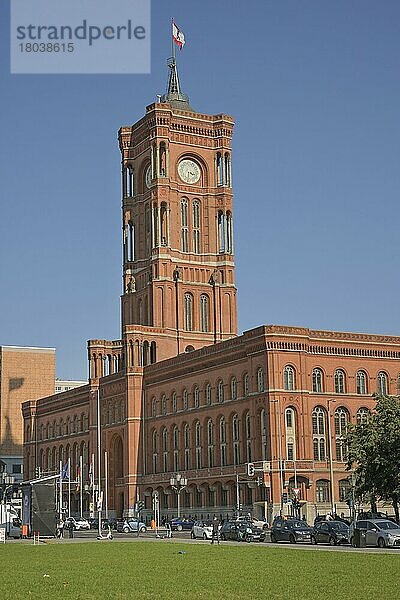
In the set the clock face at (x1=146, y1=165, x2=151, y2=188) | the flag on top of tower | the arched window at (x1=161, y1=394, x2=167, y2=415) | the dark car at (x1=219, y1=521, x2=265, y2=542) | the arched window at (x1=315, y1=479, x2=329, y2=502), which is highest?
the flag on top of tower

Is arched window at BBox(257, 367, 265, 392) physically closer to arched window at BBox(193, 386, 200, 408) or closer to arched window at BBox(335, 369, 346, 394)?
arched window at BBox(335, 369, 346, 394)

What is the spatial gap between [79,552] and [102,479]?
83810 millimetres

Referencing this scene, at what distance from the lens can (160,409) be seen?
127 m

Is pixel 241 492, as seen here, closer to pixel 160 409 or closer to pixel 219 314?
pixel 160 409

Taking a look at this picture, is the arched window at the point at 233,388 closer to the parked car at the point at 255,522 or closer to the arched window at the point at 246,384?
the arched window at the point at 246,384

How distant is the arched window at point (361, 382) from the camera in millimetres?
109625

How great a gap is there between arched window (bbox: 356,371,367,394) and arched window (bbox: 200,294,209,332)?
34.0 m

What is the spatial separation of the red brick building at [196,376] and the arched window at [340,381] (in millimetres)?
140

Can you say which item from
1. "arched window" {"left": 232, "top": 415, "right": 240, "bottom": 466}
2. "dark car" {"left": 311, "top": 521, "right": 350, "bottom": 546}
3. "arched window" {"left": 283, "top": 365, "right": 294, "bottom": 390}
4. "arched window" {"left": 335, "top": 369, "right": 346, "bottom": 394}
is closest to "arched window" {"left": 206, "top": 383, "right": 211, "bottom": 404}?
"arched window" {"left": 232, "top": 415, "right": 240, "bottom": 466}

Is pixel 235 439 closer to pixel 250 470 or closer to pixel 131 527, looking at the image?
pixel 250 470

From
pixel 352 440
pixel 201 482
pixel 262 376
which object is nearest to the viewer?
pixel 352 440

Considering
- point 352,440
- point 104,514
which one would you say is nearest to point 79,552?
point 352,440

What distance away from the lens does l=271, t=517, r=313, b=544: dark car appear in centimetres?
6938

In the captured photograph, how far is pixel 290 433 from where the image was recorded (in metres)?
103
